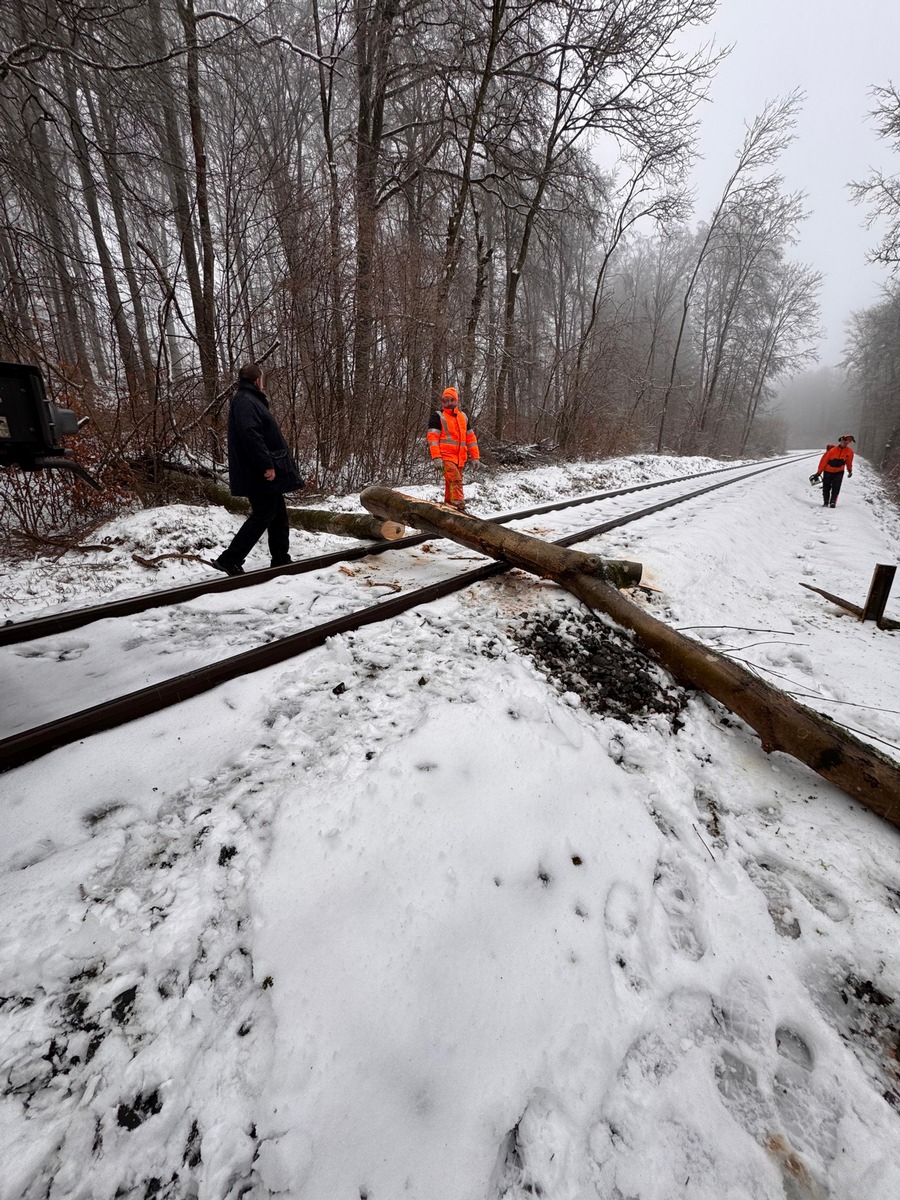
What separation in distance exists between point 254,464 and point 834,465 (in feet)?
42.6

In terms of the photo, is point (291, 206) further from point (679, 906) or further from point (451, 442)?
point (679, 906)

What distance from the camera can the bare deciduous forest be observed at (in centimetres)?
634

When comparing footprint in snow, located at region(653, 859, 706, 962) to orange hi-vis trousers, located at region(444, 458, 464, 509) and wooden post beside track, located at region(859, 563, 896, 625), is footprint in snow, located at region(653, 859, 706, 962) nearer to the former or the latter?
wooden post beside track, located at region(859, 563, 896, 625)

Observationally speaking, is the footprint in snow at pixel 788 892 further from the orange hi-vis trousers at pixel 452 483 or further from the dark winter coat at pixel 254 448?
the orange hi-vis trousers at pixel 452 483

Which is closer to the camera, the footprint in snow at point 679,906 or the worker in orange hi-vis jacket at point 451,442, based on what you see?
the footprint in snow at point 679,906

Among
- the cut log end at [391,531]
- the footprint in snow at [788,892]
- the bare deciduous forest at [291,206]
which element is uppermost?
the bare deciduous forest at [291,206]

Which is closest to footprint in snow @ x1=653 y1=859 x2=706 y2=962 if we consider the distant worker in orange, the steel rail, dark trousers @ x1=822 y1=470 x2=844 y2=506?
the steel rail

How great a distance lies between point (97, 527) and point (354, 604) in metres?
4.55

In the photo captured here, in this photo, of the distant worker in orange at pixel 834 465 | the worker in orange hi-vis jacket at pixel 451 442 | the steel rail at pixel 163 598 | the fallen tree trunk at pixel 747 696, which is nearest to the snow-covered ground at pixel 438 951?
the fallen tree trunk at pixel 747 696

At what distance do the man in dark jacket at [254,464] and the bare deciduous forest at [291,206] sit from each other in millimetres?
3183

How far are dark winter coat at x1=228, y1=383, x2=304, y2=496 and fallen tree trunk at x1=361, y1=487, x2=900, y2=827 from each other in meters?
2.10

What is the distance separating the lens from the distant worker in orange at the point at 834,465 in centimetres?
1107

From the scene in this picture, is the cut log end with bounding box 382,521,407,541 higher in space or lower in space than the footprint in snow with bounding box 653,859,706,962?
higher

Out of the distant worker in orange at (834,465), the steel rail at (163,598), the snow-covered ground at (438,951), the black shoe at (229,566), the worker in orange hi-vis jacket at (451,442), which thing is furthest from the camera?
the distant worker in orange at (834,465)
